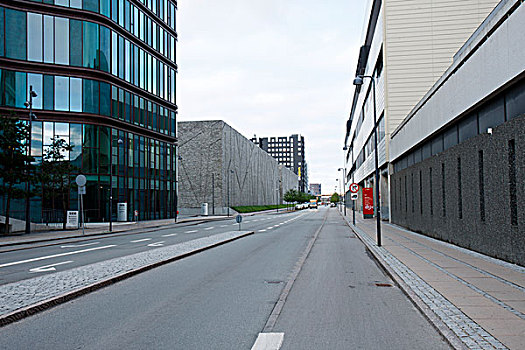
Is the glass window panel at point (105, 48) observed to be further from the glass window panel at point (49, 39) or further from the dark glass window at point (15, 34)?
the dark glass window at point (15, 34)

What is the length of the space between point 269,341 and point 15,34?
39041 millimetres

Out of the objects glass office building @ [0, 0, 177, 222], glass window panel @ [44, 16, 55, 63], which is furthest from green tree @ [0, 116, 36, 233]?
glass window panel @ [44, 16, 55, 63]

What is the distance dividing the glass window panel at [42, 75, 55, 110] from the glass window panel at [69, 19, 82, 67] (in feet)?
7.53

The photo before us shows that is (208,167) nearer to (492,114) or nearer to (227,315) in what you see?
(492,114)

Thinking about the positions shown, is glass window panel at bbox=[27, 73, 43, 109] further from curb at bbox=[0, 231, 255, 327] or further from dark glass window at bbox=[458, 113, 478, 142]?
dark glass window at bbox=[458, 113, 478, 142]

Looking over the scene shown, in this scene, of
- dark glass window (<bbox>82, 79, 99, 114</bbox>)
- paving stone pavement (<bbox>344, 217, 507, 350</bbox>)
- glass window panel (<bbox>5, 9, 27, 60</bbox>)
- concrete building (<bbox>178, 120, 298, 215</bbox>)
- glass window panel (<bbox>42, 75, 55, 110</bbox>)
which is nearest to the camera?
paving stone pavement (<bbox>344, 217, 507, 350</bbox>)

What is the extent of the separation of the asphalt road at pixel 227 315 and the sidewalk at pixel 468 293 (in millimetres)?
319

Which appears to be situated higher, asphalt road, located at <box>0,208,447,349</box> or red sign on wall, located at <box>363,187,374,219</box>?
red sign on wall, located at <box>363,187,374,219</box>

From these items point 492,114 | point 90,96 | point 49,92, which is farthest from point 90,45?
point 492,114

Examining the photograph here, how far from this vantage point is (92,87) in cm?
4088

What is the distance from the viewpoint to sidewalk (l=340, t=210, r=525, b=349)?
19.9ft

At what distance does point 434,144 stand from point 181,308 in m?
18.5

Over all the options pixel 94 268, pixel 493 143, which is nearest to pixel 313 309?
pixel 94 268

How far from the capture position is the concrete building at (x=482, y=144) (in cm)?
1230
